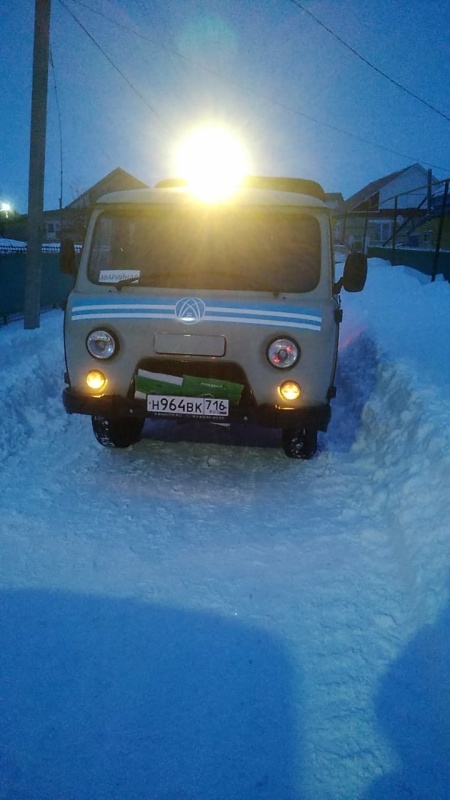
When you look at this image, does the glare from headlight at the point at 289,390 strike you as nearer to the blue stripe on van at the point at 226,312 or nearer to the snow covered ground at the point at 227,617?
the blue stripe on van at the point at 226,312

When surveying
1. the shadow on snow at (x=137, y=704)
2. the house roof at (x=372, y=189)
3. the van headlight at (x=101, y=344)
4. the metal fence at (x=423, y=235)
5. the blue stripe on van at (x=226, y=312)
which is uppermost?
the house roof at (x=372, y=189)

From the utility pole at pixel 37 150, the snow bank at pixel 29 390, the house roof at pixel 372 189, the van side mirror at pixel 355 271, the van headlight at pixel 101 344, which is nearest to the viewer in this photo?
the van headlight at pixel 101 344

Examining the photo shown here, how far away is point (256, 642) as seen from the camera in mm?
2855

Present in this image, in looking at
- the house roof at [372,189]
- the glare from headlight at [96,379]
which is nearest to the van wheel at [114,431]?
the glare from headlight at [96,379]

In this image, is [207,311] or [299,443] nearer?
[207,311]

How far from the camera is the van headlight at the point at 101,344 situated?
4.60m

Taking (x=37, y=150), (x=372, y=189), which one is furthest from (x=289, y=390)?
(x=372, y=189)

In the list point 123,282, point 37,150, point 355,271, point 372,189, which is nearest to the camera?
point 123,282

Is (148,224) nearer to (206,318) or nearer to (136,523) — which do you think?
(206,318)

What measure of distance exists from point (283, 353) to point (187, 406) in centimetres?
84

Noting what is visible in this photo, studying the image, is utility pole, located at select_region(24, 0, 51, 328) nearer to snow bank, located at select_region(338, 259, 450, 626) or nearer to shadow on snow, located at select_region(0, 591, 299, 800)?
snow bank, located at select_region(338, 259, 450, 626)

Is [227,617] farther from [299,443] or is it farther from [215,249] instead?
[215,249]

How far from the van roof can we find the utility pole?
232 inches

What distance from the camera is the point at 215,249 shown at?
195 inches
